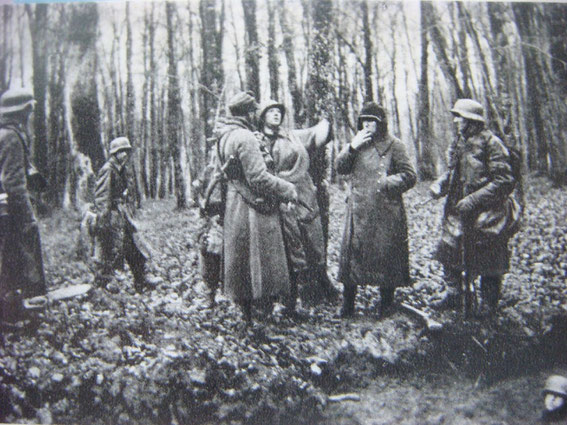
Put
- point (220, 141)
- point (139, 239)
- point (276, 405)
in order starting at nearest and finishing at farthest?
point (276, 405) → point (220, 141) → point (139, 239)

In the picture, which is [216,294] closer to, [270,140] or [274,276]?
[274,276]

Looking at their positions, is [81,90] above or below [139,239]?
above

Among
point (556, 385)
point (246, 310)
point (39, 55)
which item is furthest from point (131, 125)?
point (556, 385)

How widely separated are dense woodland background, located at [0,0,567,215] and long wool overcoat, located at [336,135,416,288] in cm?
24

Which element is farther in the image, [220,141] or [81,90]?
[81,90]

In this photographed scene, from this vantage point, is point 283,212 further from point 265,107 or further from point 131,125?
point 131,125

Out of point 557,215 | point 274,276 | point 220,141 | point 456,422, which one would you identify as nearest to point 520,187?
point 557,215

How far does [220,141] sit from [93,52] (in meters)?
1.50

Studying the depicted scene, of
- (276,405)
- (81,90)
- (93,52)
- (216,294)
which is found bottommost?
(276,405)

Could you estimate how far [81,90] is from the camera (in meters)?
4.00

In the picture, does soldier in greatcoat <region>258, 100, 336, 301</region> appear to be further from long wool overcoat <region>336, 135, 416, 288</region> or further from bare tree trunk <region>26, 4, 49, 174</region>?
bare tree trunk <region>26, 4, 49, 174</region>

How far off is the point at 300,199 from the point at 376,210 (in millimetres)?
647

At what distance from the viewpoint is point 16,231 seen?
3.81 metres

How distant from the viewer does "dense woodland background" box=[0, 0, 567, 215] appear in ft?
12.8
